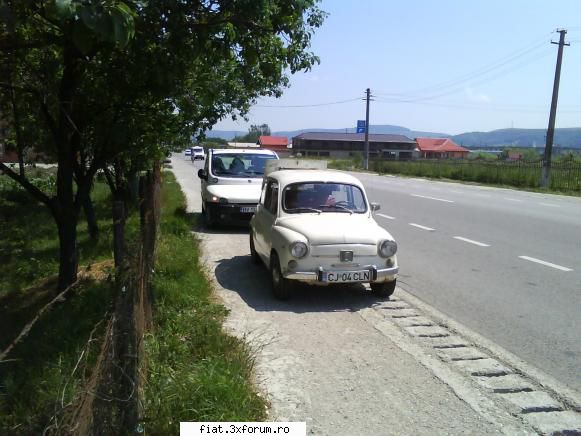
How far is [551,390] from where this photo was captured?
3.98 metres

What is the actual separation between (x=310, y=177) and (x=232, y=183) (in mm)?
5034

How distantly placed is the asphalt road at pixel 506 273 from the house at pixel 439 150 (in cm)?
9512

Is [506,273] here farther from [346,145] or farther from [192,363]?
[346,145]

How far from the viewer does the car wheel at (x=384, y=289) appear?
247 inches

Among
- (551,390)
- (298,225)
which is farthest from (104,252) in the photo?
(551,390)

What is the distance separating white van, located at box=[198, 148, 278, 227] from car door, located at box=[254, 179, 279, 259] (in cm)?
284

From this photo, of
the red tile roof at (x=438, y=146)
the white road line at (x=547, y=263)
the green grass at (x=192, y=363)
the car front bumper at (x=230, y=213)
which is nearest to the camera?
the green grass at (x=192, y=363)

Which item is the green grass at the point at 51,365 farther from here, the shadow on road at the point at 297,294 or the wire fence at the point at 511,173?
the wire fence at the point at 511,173

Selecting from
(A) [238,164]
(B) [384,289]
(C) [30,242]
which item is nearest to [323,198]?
(B) [384,289]

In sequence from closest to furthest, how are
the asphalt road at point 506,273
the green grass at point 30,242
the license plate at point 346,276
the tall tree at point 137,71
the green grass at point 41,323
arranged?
1. the green grass at point 41,323
2. the tall tree at point 137,71
3. the asphalt road at point 506,273
4. the license plate at point 346,276
5. the green grass at point 30,242

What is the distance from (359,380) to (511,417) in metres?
1.10

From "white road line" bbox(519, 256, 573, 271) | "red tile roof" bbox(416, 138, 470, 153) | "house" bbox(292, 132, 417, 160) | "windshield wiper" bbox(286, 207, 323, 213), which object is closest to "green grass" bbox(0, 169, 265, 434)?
"windshield wiper" bbox(286, 207, 323, 213)

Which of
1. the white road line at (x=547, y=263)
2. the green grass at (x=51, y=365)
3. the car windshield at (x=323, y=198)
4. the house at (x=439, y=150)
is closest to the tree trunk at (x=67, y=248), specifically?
the green grass at (x=51, y=365)

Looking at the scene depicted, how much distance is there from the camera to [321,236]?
19.4 feet
